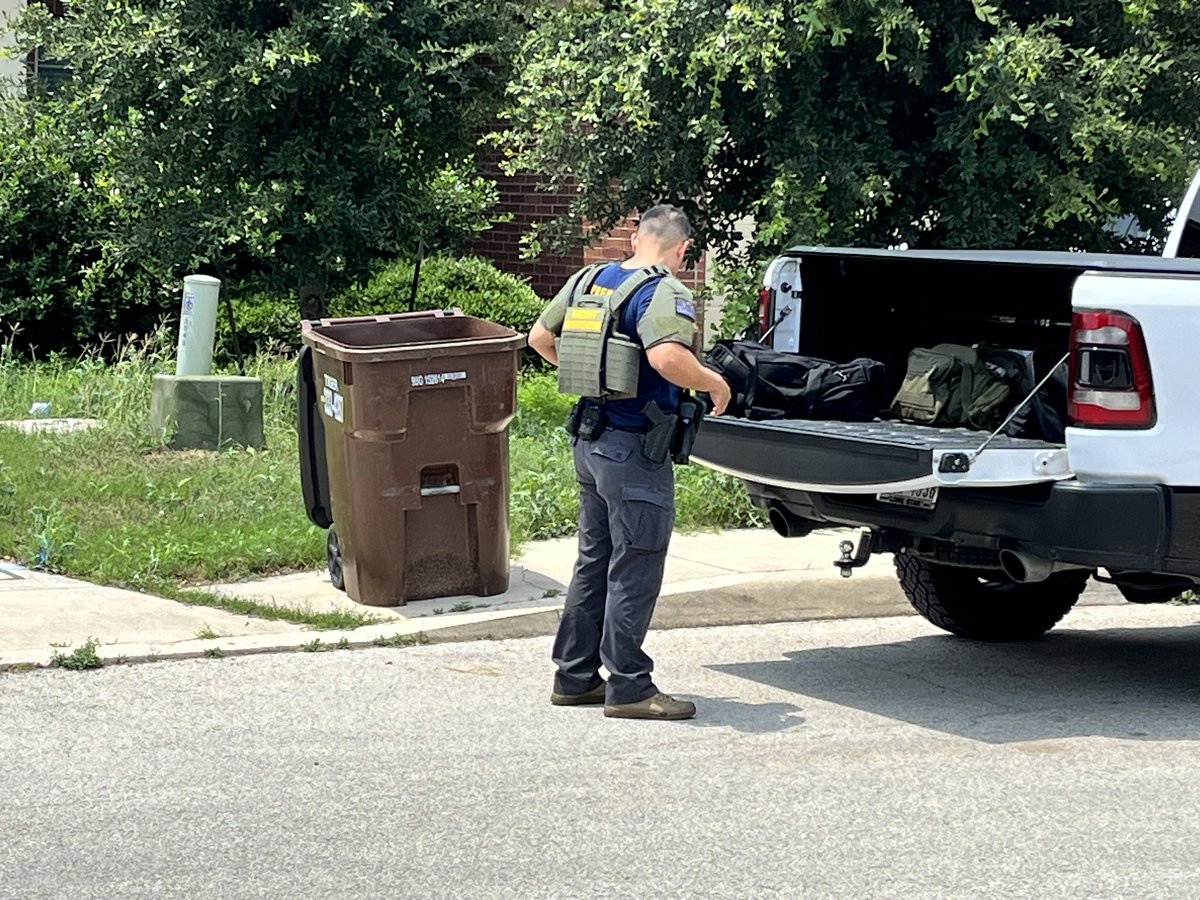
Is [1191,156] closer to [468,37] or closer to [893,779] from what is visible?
[468,37]

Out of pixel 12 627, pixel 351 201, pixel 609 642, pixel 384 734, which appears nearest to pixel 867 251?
pixel 609 642

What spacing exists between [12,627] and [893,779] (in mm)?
3501

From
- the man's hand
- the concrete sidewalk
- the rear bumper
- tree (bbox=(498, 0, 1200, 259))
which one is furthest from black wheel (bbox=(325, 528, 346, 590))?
tree (bbox=(498, 0, 1200, 259))

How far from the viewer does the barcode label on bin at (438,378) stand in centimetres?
782

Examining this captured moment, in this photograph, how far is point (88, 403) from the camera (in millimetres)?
12289

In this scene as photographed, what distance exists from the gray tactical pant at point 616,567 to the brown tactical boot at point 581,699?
2 centimetres

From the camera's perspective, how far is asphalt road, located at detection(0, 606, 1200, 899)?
493cm

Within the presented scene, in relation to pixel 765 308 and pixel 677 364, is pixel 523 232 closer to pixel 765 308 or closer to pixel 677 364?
pixel 765 308

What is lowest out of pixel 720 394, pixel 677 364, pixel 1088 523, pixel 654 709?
pixel 654 709

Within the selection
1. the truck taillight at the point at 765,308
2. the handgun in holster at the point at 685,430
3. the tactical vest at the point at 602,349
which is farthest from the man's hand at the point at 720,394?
the truck taillight at the point at 765,308

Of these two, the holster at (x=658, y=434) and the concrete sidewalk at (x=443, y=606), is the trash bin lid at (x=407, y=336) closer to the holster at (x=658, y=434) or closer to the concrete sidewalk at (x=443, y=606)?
the concrete sidewalk at (x=443, y=606)

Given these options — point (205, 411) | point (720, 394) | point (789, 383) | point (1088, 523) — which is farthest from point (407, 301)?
point (1088, 523)

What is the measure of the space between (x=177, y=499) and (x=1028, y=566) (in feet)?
15.7

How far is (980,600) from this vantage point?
7.90 metres
